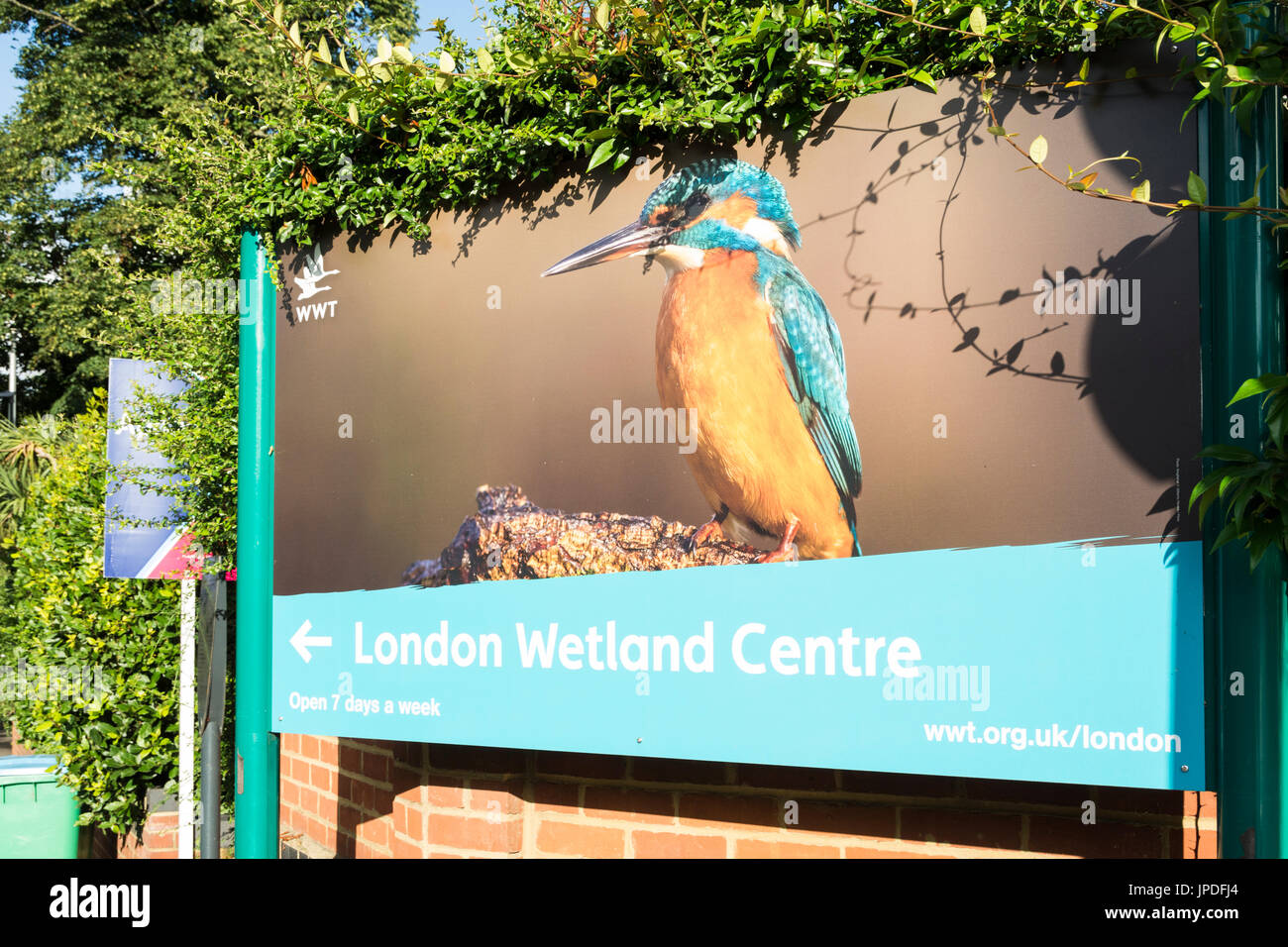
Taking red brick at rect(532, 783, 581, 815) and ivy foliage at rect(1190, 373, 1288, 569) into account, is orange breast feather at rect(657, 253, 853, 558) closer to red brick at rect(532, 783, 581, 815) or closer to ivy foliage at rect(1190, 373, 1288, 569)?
ivy foliage at rect(1190, 373, 1288, 569)

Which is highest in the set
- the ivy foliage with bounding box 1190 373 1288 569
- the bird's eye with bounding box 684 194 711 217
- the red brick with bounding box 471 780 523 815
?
the bird's eye with bounding box 684 194 711 217

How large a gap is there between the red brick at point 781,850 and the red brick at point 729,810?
0.19ft

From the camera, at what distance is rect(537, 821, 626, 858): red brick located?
3.33 m

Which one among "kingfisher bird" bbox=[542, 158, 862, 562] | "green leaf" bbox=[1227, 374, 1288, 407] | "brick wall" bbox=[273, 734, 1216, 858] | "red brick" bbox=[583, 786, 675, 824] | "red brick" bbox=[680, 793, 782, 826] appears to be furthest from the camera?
"red brick" bbox=[583, 786, 675, 824]

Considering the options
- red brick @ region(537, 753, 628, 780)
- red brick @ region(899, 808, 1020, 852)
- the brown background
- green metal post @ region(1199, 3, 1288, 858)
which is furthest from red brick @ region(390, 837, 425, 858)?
green metal post @ region(1199, 3, 1288, 858)

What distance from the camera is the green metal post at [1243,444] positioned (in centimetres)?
238

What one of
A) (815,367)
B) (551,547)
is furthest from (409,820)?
(815,367)

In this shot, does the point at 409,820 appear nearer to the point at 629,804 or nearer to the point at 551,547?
the point at 629,804

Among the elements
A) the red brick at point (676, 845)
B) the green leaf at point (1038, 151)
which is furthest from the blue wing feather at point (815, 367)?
the red brick at point (676, 845)

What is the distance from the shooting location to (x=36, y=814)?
6660 millimetres

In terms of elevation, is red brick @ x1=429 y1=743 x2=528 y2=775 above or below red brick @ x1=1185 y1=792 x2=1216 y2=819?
below

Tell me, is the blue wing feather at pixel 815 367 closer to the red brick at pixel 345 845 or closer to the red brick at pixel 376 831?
the red brick at pixel 376 831

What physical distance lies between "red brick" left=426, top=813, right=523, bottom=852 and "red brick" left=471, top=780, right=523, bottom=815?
0.04 metres
